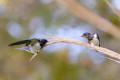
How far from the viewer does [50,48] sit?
Answer: 2.80 metres

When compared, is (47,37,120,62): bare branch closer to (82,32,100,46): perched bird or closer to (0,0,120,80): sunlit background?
(82,32,100,46): perched bird

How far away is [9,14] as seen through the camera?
283 centimetres

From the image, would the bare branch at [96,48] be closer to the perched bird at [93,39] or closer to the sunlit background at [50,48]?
the perched bird at [93,39]

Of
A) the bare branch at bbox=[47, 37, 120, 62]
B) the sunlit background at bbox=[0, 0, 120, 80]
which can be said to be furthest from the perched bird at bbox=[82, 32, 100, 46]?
the sunlit background at bbox=[0, 0, 120, 80]

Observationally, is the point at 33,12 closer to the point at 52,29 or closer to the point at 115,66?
the point at 52,29

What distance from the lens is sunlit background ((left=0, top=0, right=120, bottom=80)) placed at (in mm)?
2494

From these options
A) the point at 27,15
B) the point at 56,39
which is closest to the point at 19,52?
the point at 27,15

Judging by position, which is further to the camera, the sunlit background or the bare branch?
the sunlit background

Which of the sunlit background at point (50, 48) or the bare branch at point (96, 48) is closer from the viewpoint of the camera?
the bare branch at point (96, 48)

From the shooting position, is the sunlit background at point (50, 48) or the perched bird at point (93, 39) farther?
the sunlit background at point (50, 48)

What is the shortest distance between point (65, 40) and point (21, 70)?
2.18m

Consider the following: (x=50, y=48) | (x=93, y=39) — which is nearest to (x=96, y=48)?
(x=93, y=39)

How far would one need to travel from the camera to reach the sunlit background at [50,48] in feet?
8.18

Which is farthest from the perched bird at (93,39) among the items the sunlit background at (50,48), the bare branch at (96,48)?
the sunlit background at (50,48)
